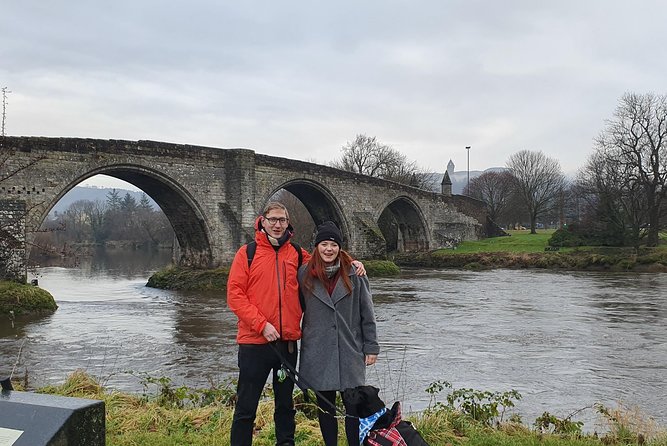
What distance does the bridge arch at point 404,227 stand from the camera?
3931 cm

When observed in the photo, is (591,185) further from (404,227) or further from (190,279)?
(190,279)

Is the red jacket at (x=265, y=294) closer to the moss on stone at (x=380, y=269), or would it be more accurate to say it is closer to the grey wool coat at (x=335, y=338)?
the grey wool coat at (x=335, y=338)

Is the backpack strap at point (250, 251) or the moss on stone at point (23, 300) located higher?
the backpack strap at point (250, 251)

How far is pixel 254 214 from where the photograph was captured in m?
24.3

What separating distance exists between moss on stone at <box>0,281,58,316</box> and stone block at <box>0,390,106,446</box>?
43.1 feet

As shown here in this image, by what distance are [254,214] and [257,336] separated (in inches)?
805

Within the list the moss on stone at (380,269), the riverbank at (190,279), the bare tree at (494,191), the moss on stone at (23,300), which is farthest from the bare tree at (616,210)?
the bare tree at (494,191)

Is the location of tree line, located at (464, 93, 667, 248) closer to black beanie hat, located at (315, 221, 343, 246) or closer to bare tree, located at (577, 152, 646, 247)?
bare tree, located at (577, 152, 646, 247)

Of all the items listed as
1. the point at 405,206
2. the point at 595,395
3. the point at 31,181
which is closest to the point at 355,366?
the point at 595,395

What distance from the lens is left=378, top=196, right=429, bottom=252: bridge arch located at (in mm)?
39312

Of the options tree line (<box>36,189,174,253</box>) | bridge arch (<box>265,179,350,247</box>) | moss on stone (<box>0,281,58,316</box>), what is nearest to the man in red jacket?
moss on stone (<box>0,281,58,316</box>)

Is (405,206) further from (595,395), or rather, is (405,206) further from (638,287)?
(595,395)

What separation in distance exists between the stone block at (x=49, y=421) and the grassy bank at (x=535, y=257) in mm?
28663

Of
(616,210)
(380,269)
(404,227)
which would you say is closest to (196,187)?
(380,269)
